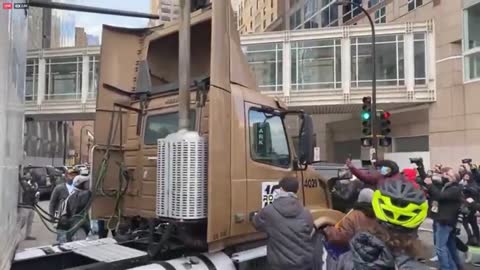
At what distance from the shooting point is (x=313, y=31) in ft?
114

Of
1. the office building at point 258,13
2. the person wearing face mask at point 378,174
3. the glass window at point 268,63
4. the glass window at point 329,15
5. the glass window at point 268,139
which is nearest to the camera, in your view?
the glass window at point 268,139

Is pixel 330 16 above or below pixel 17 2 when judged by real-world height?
above

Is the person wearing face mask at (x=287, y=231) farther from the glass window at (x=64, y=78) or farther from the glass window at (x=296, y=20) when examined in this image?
the glass window at (x=296, y=20)

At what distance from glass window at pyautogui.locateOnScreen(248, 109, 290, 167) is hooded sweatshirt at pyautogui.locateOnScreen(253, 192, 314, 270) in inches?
Answer: 30.4

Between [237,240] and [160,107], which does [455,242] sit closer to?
[237,240]

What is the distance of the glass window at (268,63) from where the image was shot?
35250mm

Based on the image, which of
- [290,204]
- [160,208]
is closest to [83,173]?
[160,208]

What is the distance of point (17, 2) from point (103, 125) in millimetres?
3086

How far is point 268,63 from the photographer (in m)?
35.7

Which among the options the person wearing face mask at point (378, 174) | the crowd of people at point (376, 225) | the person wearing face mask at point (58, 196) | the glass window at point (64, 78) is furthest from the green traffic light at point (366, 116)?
the glass window at point (64, 78)

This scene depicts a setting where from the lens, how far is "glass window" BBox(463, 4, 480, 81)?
27.8 m

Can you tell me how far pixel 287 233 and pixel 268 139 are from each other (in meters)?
1.28

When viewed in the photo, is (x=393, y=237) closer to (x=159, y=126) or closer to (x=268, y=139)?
(x=268, y=139)

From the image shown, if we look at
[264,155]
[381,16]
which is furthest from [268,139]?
[381,16]
